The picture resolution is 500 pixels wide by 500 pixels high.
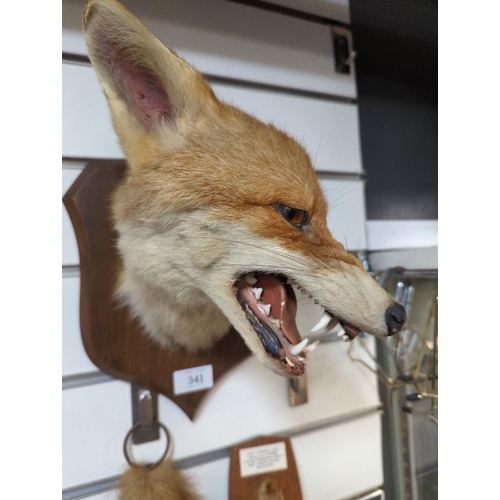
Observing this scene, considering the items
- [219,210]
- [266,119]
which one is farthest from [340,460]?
[266,119]

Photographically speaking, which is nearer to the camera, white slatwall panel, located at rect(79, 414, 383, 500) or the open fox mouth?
the open fox mouth

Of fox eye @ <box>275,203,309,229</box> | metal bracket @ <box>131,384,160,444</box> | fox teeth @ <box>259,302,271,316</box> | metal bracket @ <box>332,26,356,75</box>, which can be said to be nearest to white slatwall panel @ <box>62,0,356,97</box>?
metal bracket @ <box>332,26,356,75</box>

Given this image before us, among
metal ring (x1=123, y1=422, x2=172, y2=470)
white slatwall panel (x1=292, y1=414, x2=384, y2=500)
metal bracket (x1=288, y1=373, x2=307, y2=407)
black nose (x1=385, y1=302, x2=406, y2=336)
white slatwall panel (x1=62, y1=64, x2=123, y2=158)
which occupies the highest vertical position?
white slatwall panel (x1=62, y1=64, x2=123, y2=158)

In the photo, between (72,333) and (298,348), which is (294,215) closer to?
(298,348)

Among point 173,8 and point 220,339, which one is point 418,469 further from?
point 173,8

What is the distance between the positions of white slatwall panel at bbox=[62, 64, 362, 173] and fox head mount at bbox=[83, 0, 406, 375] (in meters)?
0.11

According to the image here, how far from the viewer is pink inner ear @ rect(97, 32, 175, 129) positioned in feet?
1.61

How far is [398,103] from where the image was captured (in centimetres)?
80

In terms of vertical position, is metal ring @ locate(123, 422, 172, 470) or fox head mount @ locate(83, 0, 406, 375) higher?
fox head mount @ locate(83, 0, 406, 375)

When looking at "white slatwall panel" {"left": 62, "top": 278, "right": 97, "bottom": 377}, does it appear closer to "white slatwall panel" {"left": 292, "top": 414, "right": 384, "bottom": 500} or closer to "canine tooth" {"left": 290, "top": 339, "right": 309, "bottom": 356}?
"canine tooth" {"left": 290, "top": 339, "right": 309, "bottom": 356}

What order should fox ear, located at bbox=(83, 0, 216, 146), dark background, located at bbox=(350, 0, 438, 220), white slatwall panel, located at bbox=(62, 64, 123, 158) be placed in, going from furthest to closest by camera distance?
dark background, located at bbox=(350, 0, 438, 220) → white slatwall panel, located at bbox=(62, 64, 123, 158) → fox ear, located at bbox=(83, 0, 216, 146)

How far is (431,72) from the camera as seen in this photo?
717 mm

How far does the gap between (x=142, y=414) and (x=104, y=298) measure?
0.22 m

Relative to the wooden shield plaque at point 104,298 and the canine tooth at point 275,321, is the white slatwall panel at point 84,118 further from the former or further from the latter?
the canine tooth at point 275,321
